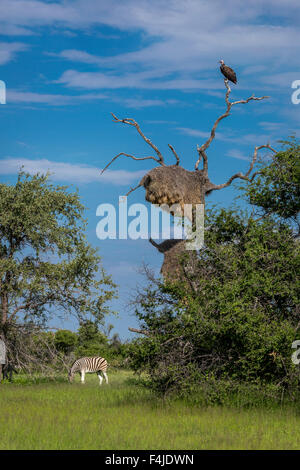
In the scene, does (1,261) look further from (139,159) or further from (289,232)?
(289,232)

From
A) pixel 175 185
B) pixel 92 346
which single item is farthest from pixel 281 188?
pixel 92 346

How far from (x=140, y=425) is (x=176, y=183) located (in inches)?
732

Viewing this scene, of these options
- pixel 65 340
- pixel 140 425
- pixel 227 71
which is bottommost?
pixel 140 425

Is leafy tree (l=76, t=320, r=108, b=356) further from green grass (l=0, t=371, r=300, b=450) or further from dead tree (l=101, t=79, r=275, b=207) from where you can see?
green grass (l=0, t=371, r=300, b=450)

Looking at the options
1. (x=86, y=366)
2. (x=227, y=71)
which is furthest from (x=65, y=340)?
(x=227, y=71)

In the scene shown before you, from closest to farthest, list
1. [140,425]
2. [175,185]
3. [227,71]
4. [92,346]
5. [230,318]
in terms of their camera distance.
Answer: [140,425] → [230,318] → [175,185] → [227,71] → [92,346]

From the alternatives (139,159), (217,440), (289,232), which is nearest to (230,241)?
(289,232)

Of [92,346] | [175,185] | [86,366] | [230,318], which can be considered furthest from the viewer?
[92,346]

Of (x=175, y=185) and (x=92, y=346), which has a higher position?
(x=175, y=185)

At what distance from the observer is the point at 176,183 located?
31.3 metres

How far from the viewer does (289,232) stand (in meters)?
18.9

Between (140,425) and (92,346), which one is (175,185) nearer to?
(92,346)

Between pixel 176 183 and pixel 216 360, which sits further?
pixel 176 183

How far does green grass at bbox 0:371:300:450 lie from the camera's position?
39.6ft
